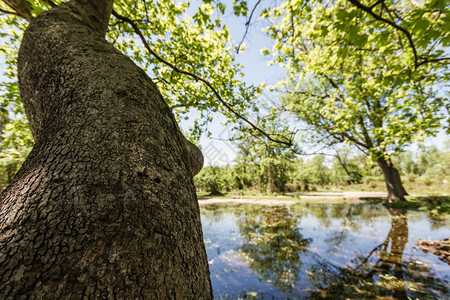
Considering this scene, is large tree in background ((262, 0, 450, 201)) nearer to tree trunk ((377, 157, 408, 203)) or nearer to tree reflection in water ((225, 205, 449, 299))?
tree reflection in water ((225, 205, 449, 299))

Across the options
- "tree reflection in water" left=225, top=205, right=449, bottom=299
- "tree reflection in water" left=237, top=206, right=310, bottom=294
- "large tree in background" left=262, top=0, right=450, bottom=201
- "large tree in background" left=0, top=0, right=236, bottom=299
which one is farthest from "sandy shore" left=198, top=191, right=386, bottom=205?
"large tree in background" left=0, top=0, right=236, bottom=299

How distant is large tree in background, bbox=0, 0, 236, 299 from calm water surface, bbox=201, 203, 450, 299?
4.89 m

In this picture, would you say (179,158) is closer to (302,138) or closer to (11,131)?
(11,131)

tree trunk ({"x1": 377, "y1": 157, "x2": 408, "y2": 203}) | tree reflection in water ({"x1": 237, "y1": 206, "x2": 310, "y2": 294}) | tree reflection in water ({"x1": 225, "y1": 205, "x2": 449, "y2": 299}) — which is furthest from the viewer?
tree trunk ({"x1": 377, "y1": 157, "x2": 408, "y2": 203})

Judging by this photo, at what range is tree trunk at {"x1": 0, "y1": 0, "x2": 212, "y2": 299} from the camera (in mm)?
621

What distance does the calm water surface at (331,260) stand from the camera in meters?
4.48

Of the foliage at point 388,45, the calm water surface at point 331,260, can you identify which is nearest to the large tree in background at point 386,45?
the foliage at point 388,45

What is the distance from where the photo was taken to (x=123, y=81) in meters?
1.26

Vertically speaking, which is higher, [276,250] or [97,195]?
[97,195]

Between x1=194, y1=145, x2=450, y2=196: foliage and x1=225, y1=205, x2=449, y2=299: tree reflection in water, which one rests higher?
x1=194, y1=145, x2=450, y2=196: foliage

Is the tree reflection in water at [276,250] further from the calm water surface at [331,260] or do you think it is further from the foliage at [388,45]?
the foliage at [388,45]

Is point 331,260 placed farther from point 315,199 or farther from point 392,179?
point 315,199

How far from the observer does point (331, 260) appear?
600cm

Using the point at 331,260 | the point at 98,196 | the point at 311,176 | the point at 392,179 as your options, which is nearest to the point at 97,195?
the point at 98,196
